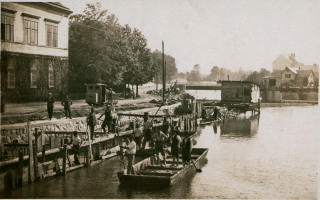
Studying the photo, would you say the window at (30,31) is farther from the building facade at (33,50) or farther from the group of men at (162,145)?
the group of men at (162,145)

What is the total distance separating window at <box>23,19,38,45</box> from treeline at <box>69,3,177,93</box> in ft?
4.28

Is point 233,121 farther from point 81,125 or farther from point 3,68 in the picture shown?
point 3,68

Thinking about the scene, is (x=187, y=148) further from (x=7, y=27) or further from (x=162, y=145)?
(x=7, y=27)

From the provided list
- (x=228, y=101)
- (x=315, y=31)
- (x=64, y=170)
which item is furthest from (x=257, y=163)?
(x=228, y=101)

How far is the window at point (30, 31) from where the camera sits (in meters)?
12.0

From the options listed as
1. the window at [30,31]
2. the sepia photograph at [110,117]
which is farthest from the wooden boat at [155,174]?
the window at [30,31]

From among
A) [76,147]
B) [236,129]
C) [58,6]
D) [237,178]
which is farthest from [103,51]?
[236,129]

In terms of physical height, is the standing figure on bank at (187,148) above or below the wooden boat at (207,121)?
above

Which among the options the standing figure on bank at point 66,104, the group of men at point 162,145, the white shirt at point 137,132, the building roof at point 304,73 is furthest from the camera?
the standing figure on bank at point 66,104

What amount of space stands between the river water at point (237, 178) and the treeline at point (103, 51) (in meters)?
3.57

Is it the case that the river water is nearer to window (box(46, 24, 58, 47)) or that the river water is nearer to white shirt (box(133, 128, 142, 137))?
white shirt (box(133, 128, 142, 137))

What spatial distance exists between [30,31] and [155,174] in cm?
612

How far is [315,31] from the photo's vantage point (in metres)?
11.3

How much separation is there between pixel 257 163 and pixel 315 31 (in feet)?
17.4
